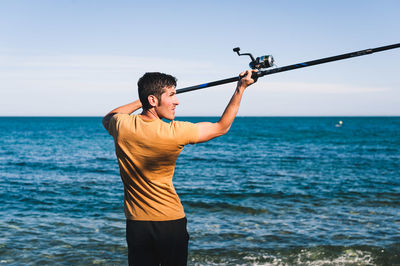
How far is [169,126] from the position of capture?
263 centimetres

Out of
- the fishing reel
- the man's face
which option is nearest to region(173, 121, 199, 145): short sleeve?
the man's face

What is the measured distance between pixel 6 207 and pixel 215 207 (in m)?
6.68

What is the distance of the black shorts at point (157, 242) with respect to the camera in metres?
2.77

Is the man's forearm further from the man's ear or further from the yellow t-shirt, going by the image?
the man's ear

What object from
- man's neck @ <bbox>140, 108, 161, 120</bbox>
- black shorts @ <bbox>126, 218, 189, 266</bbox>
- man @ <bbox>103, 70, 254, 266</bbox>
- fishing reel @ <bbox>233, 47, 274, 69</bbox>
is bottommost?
black shorts @ <bbox>126, 218, 189, 266</bbox>

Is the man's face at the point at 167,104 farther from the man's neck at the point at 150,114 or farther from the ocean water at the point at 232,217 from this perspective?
the ocean water at the point at 232,217

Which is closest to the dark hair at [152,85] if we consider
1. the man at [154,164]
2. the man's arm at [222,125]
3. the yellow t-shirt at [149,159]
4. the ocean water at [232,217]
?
the man at [154,164]

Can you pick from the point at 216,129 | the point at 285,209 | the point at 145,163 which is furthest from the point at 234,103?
the point at 285,209

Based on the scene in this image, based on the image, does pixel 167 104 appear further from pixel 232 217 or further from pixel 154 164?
pixel 232 217

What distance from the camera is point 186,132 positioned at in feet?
8.63

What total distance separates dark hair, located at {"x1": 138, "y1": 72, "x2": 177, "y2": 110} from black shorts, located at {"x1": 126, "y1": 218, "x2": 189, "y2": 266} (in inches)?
36.7

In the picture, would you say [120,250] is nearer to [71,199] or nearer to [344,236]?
[344,236]

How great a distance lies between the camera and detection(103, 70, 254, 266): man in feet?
8.71

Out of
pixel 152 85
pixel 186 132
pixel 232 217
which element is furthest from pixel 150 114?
pixel 232 217
